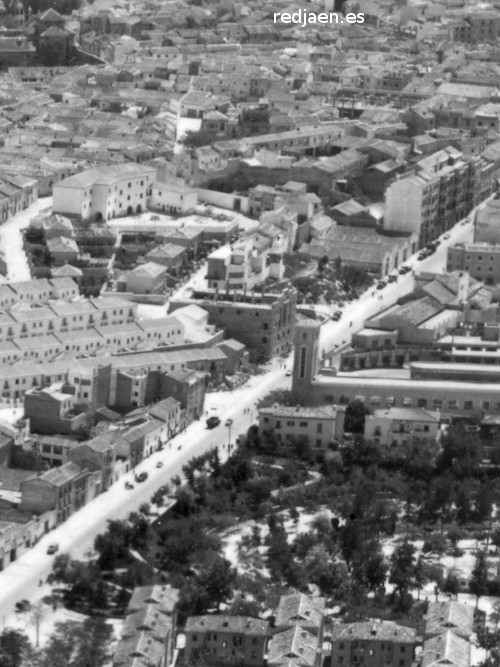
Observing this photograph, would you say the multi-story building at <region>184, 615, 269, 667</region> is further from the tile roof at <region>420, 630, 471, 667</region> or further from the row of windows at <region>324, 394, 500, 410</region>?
the row of windows at <region>324, 394, 500, 410</region>

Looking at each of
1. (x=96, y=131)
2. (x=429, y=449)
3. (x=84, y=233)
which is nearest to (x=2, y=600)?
(x=429, y=449)

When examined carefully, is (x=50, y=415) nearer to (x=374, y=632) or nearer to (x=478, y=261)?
(x=374, y=632)

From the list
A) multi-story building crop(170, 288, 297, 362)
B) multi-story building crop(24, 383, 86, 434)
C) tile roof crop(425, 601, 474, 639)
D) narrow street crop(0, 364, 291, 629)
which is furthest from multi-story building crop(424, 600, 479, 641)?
multi-story building crop(170, 288, 297, 362)

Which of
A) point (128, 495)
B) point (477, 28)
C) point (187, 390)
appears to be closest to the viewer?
point (128, 495)

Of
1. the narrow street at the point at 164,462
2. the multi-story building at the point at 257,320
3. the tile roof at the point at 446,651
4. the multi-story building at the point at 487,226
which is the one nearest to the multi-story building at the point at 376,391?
the narrow street at the point at 164,462

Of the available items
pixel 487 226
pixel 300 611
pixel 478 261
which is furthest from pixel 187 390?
pixel 487 226

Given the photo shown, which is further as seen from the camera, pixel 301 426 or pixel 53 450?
pixel 301 426

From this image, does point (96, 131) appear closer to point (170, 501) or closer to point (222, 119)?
point (222, 119)
